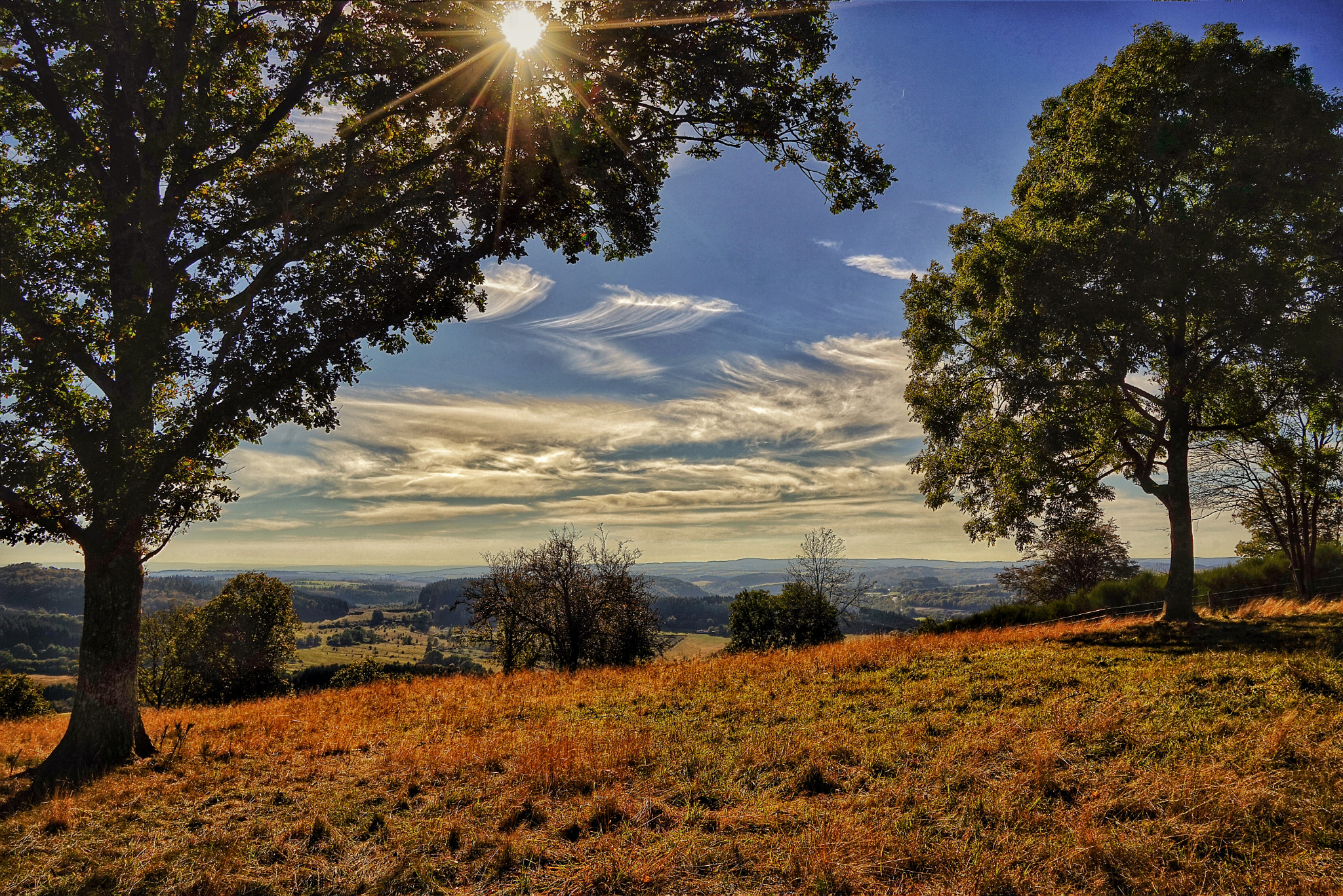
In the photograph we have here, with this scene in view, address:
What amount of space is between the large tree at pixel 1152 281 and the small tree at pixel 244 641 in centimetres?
4911

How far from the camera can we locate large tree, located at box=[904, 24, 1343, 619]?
13984 millimetres

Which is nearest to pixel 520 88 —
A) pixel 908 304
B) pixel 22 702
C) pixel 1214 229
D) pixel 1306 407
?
pixel 908 304

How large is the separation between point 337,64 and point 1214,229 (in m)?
20.6

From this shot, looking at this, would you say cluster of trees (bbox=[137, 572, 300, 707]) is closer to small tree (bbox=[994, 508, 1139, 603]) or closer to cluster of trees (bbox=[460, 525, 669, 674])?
cluster of trees (bbox=[460, 525, 669, 674])

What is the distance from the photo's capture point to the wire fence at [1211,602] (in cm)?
2380

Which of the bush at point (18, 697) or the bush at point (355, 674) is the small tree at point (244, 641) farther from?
the bush at point (18, 697)

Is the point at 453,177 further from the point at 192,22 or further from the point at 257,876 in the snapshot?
the point at 257,876

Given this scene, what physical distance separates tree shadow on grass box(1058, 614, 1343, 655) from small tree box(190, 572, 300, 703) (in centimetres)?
4919

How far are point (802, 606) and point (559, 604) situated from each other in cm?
1777

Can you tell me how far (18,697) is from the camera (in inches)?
1385

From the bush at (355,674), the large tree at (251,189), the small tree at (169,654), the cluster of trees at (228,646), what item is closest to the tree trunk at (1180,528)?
A: the large tree at (251,189)

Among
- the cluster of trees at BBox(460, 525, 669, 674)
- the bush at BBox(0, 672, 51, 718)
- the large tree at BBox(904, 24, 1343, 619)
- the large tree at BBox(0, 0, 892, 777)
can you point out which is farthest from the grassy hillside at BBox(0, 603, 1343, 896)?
the bush at BBox(0, 672, 51, 718)

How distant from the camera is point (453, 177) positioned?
1173cm

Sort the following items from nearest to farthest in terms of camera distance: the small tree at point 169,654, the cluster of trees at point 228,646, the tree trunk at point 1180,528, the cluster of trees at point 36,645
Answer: the tree trunk at point 1180,528 < the cluster of trees at point 228,646 < the small tree at point 169,654 < the cluster of trees at point 36,645
